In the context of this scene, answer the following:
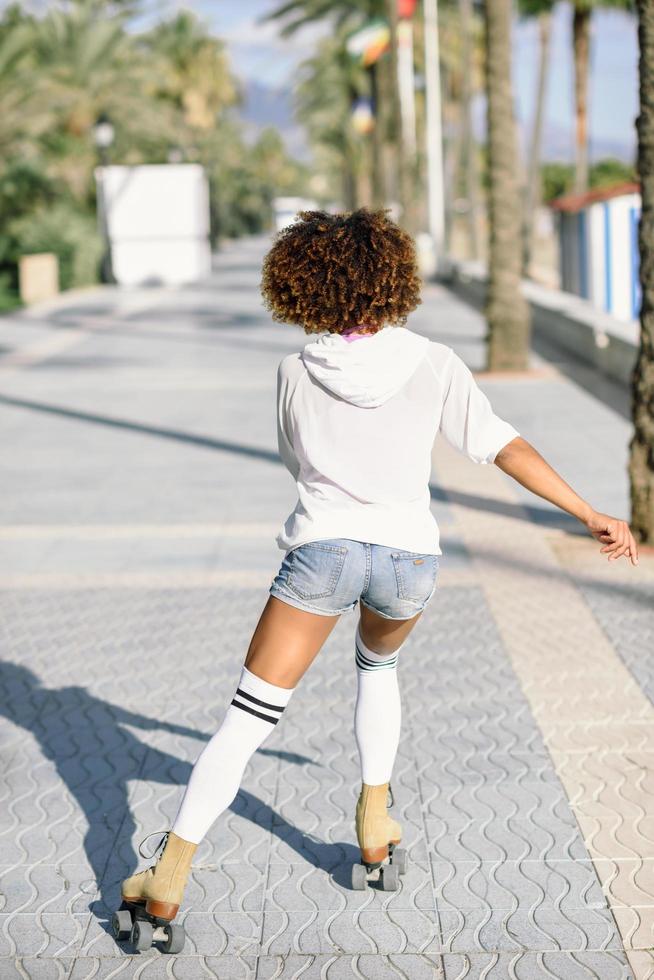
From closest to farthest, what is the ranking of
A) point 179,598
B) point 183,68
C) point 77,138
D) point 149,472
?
point 179,598, point 149,472, point 77,138, point 183,68

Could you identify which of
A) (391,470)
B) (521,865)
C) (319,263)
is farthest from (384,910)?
(319,263)

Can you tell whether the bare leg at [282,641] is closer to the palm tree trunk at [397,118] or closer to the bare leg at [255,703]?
the bare leg at [255,703]

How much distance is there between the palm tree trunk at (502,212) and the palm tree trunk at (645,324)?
7369 mm

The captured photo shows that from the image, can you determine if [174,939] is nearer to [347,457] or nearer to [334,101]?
[347,457]

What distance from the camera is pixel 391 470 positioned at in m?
3.09

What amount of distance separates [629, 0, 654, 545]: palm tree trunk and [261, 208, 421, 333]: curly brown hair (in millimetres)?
4161

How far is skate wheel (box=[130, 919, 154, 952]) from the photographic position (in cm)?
322

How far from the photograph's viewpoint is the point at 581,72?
2034 inches

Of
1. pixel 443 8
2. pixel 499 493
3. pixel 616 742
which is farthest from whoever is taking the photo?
pixel 443 8

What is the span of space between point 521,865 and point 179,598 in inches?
119

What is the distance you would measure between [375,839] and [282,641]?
0.69m

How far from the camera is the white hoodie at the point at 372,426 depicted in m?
3.06

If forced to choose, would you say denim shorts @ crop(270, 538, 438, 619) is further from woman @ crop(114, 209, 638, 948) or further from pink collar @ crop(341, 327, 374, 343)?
pink collar @ crop(341, 327, 374, 343)

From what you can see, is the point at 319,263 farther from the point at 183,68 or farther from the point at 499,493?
the point at 183,68
